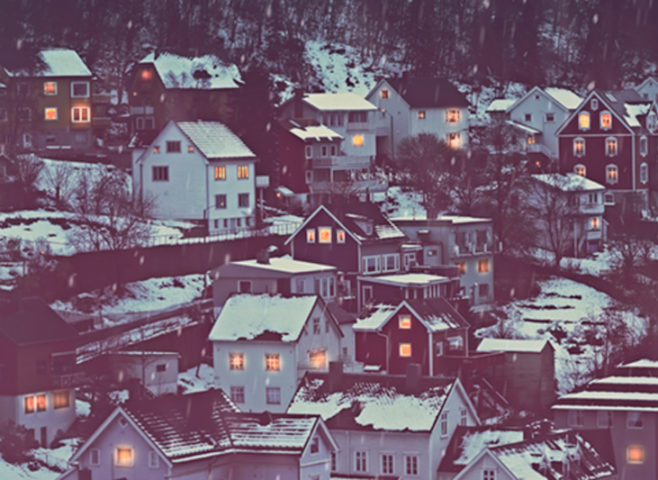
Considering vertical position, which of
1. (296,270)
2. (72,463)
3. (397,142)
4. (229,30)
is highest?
(229,30)

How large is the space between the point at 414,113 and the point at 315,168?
11.3m

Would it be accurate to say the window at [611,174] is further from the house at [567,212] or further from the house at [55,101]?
the house at [55,101]

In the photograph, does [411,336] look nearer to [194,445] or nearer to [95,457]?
[194,445]

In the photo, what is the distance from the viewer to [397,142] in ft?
358

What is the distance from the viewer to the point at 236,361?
237 ft

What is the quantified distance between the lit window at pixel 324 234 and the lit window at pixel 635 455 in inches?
868

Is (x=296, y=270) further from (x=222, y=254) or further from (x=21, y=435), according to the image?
(x=21, y=435)

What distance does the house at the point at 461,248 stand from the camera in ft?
289

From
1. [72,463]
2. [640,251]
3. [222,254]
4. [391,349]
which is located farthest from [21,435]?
[640,251]

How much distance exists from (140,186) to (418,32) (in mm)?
44720

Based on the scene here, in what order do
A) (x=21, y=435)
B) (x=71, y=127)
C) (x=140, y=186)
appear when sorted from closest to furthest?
(x=21, y=435)
(x=140, y=186)
(x=71, y=127)

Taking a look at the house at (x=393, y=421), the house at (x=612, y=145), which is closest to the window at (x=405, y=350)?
the house at (x=393, y=421)

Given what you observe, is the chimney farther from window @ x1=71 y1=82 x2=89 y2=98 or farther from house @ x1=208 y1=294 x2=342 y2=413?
window @ x1=71 y1=82 x2=89 y2=98

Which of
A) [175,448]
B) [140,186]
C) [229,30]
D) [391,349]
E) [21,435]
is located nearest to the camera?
[175,448]
